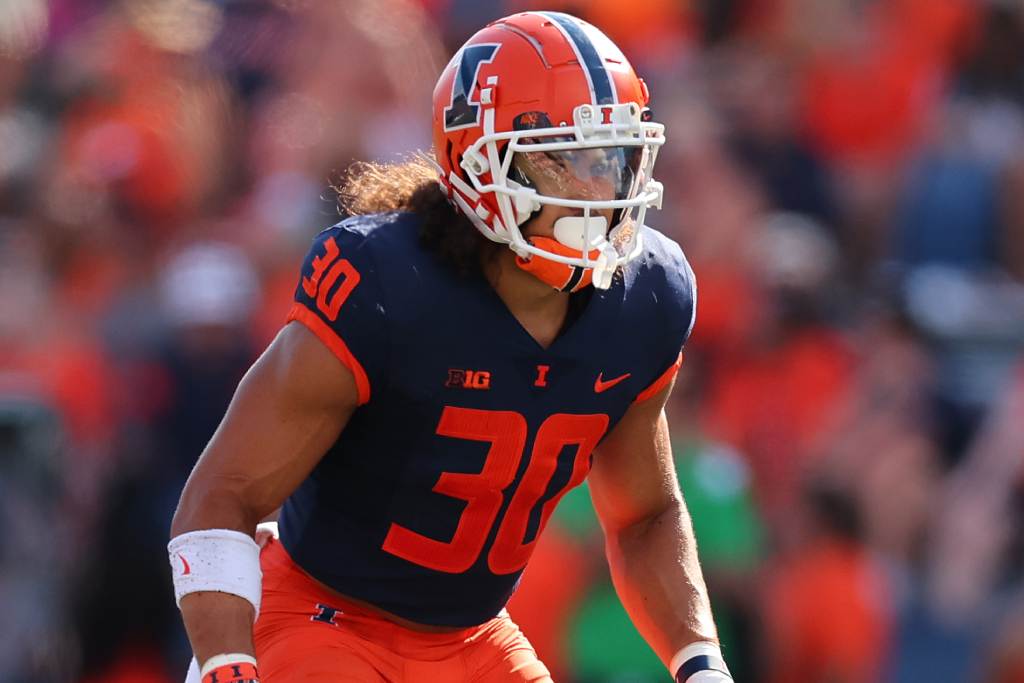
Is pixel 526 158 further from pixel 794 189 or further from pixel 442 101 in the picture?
pixel 794 189

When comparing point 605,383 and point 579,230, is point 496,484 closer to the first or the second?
point 605,383

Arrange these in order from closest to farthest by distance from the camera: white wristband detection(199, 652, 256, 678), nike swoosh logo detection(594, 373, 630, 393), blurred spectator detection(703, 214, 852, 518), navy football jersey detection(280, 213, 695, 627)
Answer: white wristband detection(199, 652, 256, 678)
navy football jersey detection(280, 213, 695, 627)
nike swoosh logo detection(594, 373, 630, 393)
blurred spectator detection(703, 214, 852, 518)

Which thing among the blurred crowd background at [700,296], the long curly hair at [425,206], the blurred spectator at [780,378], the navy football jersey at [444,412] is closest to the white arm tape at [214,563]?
the navy football jersey at [444,412]

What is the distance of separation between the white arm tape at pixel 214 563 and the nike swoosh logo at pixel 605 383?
0.79m

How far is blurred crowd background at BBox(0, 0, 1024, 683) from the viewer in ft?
21.4

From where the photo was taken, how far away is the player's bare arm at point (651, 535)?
146 inches

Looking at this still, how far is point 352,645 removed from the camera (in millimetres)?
3438

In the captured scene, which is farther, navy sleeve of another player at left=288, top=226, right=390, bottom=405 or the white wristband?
navy sleeve of another player at left=288, top=226, right=390, bottom=405

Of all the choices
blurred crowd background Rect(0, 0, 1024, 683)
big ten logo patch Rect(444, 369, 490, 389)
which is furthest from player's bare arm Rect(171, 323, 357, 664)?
blurred crowd background Rect(0, 0, 1024, 683)

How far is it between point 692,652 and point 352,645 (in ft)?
2.35

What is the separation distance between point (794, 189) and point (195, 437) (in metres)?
2.91

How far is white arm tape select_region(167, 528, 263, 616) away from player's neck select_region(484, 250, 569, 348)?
0.72 metres

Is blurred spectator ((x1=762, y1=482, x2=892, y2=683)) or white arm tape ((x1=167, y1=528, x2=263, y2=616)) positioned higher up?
white arm tape ((x1=167, y1=528, x2=263, y2=616))

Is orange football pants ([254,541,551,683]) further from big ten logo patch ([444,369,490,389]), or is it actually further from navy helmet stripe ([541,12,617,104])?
navy helmet stripe ([541,12,617,104])
